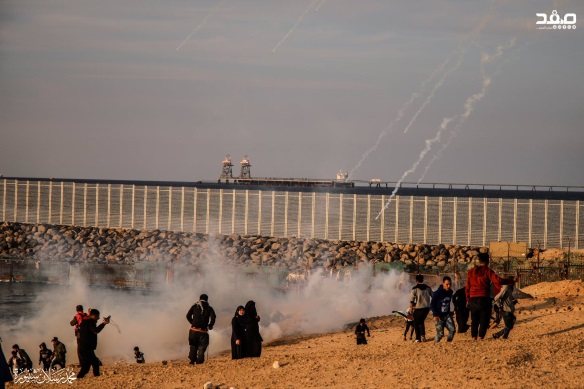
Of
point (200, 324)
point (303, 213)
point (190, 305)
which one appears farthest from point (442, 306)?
point (303, 213)

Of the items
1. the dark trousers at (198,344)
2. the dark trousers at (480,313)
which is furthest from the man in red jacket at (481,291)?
the dark trousers at (198,344)

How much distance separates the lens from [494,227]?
5744cm

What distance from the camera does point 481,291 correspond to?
18.1 metres

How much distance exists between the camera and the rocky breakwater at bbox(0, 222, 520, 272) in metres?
58.4

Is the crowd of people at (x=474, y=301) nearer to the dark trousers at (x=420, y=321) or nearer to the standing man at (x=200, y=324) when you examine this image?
the dark trousers at (x=420, y=321)

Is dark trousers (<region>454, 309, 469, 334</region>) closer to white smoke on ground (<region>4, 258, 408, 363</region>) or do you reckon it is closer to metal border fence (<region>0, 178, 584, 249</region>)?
white smoke on ground (<region>4, 258, 408, 363</region>)

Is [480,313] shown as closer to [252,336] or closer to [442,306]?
[442,306]

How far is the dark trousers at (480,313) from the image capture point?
18.1 metres

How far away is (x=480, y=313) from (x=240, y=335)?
4458 millimetres

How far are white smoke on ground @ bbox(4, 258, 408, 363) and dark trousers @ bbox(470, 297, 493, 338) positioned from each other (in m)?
10.2

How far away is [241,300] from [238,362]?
2320 centimetres

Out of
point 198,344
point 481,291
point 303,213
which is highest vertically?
point 303,213

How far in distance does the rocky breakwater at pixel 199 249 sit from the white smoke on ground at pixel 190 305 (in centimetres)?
1157

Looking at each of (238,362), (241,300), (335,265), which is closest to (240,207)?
(335,265)
